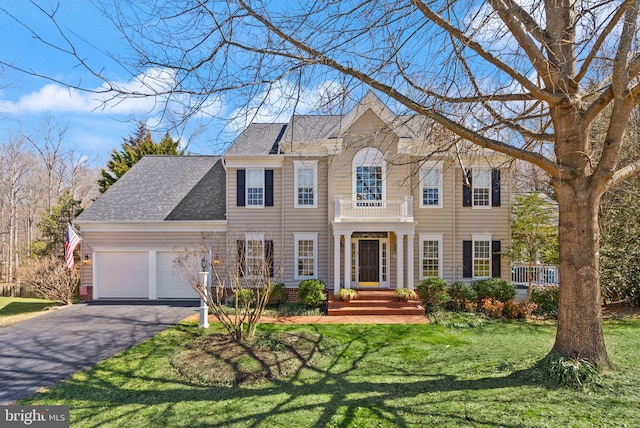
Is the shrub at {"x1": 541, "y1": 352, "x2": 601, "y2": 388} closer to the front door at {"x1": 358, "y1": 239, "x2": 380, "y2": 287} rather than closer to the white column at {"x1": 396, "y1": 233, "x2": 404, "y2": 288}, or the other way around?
the white column at {"x1": 396, "y1": 233, "x2": 404, "y2": 288}

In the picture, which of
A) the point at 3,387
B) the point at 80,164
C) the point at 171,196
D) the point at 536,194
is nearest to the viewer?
the point at 3,387

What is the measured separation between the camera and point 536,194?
1341 cm

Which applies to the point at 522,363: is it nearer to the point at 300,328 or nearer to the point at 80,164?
the point at 300,328

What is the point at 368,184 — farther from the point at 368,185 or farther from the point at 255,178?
the point at 255,178

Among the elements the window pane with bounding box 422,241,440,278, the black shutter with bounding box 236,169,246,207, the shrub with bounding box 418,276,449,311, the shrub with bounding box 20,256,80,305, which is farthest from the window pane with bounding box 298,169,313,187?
the shrub with bounding box 20,256,80,305

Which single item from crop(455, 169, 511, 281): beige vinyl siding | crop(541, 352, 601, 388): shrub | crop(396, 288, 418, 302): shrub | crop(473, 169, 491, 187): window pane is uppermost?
crop(473, 169, 491, 187): window pane

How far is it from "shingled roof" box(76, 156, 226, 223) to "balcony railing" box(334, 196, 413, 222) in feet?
17.8

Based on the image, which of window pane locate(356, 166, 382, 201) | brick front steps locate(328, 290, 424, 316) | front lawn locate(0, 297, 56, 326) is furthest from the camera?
window pane locate(356, 166, 382, 201)

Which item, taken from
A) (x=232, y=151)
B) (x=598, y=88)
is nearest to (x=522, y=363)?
(x=598, y=88)

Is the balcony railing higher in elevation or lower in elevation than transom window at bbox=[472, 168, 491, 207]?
lower

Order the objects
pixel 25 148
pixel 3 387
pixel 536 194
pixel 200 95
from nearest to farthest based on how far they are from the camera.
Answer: pixel 200 95, pixel 3 387, pixel 536 194, pixel 25 148

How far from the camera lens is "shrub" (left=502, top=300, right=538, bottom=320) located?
11.2 metres

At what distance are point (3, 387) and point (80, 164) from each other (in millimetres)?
28864

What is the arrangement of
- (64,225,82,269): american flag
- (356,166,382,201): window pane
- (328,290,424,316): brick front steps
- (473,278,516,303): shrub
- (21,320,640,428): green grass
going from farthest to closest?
(356,166,382,201): window pane → (64,225,82,269): american flag → (473,278,516,303): shrub → (328,290,424,316): brick front steps → (21,320,640,428): green grass
